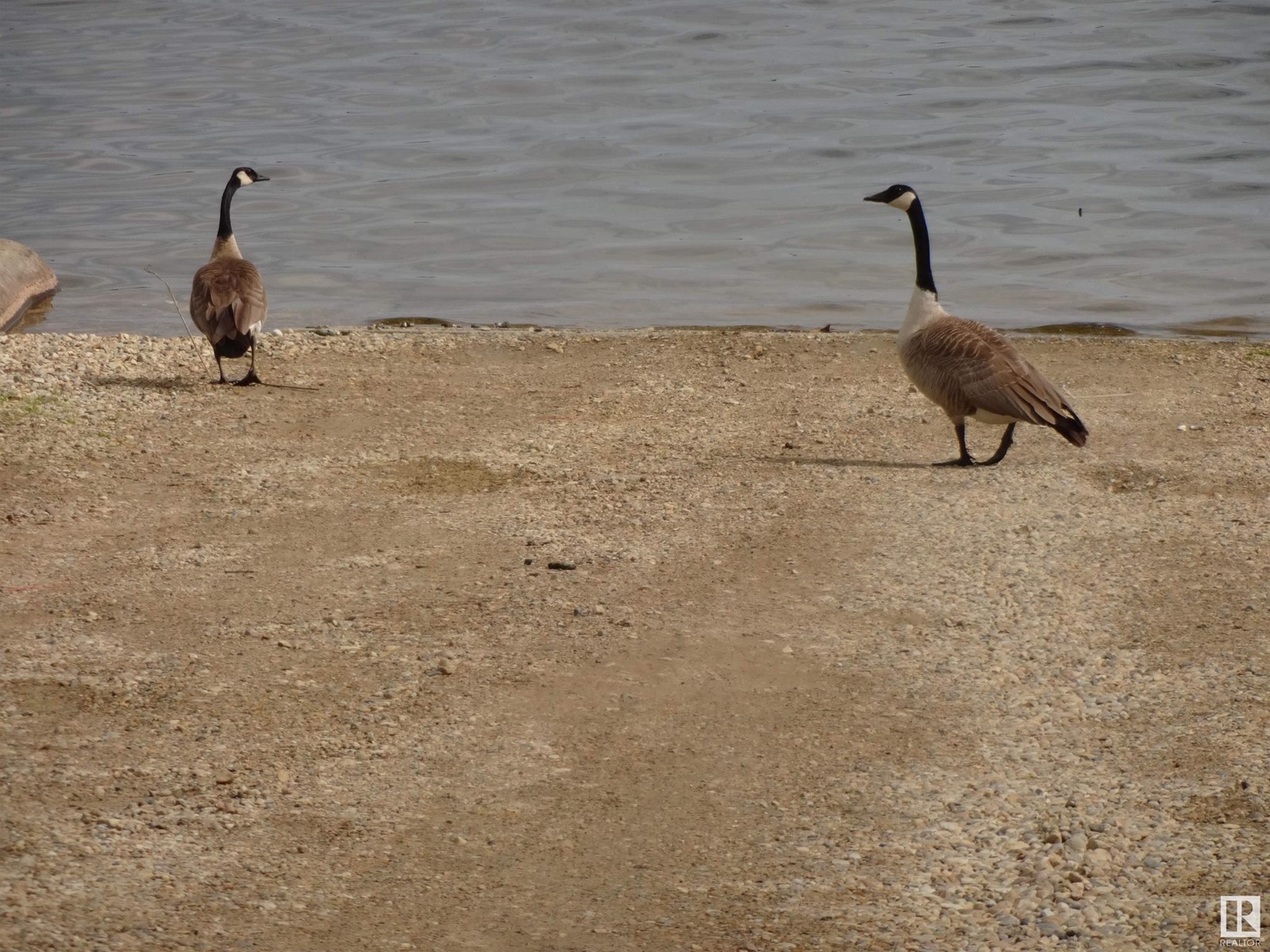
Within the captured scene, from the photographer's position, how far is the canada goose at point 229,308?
10.1 m

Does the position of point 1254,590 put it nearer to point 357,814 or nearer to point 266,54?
point 357,814

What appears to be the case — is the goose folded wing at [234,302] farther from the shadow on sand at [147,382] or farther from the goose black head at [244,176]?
the goose black head at [244,176]

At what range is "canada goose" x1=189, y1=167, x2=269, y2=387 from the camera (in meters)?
10.1

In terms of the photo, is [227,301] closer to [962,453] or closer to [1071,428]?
[962,453]

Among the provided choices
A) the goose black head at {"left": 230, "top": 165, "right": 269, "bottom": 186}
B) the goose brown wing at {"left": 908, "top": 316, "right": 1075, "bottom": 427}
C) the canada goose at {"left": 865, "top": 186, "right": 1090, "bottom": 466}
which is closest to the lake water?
the goose black head at {"left": 230, "top": 165, "right": 269, "bottom": 186}

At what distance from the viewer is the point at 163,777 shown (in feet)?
16.9

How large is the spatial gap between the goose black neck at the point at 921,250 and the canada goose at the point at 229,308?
4450 mm

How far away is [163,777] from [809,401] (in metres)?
5.94

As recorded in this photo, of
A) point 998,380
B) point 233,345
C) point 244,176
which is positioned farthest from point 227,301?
point 998,380

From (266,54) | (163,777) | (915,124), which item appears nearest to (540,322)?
(163,777)

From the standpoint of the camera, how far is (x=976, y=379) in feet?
27.8

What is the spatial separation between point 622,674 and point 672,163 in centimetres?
1602

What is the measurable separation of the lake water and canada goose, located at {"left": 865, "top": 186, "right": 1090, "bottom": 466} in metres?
4.76

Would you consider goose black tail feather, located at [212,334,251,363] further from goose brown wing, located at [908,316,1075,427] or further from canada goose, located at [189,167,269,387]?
goose brown wing, located at [908,316,1075,427]
